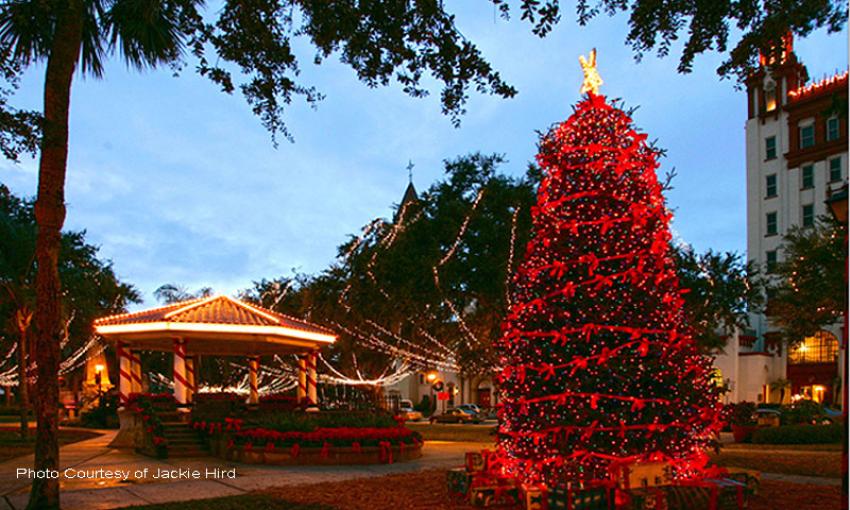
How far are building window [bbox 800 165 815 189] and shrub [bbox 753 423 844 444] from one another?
117 ft

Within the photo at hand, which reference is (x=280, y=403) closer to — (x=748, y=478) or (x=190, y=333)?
(x=190, y=333)

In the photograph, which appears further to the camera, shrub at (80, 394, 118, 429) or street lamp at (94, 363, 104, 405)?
street lamp at (94, 363, 104, 405)

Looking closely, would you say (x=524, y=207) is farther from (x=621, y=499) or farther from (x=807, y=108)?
(x=807, y=108)

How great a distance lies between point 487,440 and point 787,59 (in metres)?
19.4

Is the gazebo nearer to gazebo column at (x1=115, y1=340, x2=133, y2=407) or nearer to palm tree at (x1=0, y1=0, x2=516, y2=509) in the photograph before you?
gazebo column at (x1=115, y1=340, x2=133, y2=407)

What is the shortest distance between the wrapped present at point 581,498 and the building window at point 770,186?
5410 centimetres

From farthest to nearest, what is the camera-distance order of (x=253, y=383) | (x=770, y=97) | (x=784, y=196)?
1. (x=770, y=97)
2. (x=784, y=196)
3. (x=253, y=383)

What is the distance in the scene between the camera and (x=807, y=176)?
2190 inches

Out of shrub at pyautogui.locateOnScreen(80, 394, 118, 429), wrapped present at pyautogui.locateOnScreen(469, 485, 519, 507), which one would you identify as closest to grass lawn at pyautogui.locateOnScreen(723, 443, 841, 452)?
wrapped present at pyautogui.locateOnScreen(469, 485, 519, 507)

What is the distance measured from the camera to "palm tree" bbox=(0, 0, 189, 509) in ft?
33.2

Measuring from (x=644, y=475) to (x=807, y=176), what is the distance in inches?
2059

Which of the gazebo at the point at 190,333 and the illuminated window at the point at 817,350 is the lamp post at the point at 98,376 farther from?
the illuminated window at the point at 817,350

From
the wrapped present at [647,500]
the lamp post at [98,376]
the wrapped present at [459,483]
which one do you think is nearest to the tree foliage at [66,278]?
the lamp post at [98,376]

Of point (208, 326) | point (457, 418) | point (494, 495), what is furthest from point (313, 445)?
point (457, 418)
